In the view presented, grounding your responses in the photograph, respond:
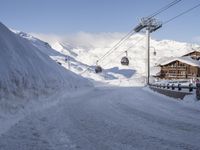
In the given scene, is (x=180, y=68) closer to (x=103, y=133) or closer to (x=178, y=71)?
(x=178, y=71)

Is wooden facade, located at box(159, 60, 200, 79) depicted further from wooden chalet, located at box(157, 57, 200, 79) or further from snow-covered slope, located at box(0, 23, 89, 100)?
snow-covered slope, located at box(0, 23, 89, 100)

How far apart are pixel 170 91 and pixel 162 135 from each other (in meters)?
18.4

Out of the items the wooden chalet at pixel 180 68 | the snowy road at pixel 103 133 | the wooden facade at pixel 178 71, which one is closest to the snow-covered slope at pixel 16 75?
the snowy road at pixel 103 133

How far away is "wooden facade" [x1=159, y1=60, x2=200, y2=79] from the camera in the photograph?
8006 centimetres

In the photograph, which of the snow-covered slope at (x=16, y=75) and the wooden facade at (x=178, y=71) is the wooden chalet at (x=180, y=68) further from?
the snow-covered slope at (x=16, y=75)

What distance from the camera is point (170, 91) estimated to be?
27.9 metres

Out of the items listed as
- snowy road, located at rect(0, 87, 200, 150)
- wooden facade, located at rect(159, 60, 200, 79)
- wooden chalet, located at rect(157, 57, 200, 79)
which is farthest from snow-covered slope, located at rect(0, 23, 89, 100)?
wooden facade, located at rect(159, 60, 200, 79)

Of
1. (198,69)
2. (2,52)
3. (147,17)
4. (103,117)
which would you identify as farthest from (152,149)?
(198,69)

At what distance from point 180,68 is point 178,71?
0.91 meters

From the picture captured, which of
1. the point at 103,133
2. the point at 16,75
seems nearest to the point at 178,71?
the point at 16,75

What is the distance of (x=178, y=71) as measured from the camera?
270ft

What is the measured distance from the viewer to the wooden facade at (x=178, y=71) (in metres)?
80.1

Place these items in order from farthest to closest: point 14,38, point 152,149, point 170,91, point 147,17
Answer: point 147,17 → point 170,91 → point 14,38 → point 152,149

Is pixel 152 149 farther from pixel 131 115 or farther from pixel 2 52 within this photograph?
pixel 2 52
